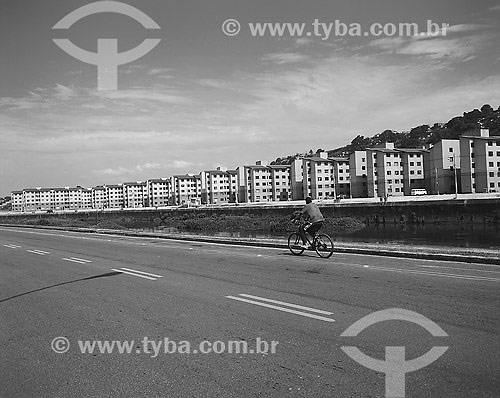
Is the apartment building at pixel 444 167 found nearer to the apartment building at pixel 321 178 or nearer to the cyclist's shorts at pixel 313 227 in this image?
the apartment building at pixel 321 178

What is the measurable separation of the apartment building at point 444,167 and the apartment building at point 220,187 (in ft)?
226

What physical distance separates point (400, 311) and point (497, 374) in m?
2.71

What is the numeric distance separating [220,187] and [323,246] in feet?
439

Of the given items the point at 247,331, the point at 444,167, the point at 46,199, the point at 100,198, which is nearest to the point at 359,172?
the point at 444,167

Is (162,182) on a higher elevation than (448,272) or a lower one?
higher

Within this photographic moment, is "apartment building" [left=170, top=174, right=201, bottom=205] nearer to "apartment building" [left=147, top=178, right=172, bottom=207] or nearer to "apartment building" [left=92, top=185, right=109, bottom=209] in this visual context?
"apartment building" [left=147, top=178, right=172, bottom=207]

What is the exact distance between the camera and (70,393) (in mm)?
4777

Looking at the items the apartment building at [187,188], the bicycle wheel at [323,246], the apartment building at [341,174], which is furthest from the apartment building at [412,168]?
the bicycle wheel at [323,246]

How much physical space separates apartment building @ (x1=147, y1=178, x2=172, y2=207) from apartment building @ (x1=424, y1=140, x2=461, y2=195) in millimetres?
104396

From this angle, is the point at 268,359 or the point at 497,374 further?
the point at 268,359

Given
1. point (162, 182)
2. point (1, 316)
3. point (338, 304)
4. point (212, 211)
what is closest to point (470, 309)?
point (338, 304)

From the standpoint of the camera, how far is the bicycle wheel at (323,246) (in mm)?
15500

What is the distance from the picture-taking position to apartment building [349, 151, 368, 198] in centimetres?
10650

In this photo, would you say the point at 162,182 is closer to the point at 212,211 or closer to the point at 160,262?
the point at 212,211
